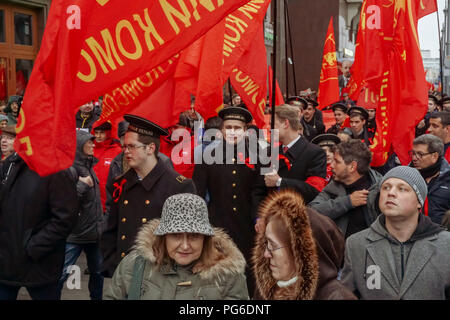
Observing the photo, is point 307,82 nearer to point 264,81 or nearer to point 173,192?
point 264,81

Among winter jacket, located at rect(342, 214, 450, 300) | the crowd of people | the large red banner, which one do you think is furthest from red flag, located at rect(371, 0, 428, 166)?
winter jacket, located at rect(342, 214, 450, 300)

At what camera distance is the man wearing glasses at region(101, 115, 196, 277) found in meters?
4.30

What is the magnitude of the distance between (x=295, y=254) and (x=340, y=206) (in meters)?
1.75

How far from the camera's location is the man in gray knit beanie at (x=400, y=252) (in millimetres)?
3225

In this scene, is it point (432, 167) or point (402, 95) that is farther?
point (402, 95)

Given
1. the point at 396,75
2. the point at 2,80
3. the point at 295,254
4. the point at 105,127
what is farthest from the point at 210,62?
the point at 2,80

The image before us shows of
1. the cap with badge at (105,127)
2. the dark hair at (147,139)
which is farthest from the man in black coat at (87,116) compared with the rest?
the dark hair at (147,139)

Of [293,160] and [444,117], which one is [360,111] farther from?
[293,160]

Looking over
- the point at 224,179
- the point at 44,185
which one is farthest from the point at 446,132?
the point at 44,185

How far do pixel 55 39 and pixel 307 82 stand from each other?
94.6 feet

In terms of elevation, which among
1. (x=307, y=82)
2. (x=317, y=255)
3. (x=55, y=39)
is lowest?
(x=317, y=255)

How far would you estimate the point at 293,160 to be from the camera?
546cm

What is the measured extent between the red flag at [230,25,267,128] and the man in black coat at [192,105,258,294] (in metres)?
1.24

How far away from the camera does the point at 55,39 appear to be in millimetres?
3596
